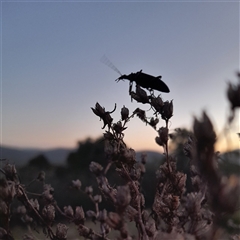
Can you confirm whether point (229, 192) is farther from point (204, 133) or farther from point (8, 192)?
point (8, 192)

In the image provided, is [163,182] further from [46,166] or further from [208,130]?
[46,166]

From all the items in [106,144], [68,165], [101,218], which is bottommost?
[68,165]

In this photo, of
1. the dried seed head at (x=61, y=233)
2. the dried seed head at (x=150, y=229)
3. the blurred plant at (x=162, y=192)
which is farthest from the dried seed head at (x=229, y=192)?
the dried seed head at (x=61, y=233)

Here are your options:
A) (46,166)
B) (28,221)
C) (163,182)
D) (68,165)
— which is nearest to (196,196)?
(163,182)

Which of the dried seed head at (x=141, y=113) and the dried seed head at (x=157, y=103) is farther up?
the dried seed head at (x=157, y=103)

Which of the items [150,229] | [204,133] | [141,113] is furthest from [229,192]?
[141,113]

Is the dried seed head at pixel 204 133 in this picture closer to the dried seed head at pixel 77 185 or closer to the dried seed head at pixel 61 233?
the dried seed head at pixel 61 233
